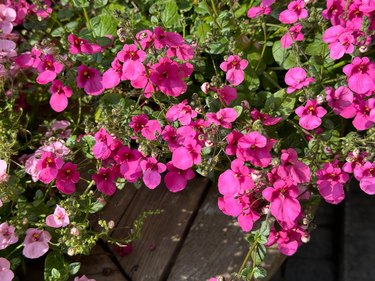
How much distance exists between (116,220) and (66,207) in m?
0.29

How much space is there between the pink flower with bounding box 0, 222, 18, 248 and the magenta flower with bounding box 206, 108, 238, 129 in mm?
474

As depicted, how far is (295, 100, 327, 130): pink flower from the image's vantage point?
126 centimetres

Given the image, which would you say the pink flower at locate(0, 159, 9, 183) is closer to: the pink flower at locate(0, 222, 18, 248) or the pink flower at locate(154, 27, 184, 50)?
the pink flower at locate(0, 222, 18, 248)

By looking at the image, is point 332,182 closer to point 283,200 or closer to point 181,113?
point 283,200

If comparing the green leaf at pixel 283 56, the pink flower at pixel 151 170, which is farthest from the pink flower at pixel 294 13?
the pink flower at pixel 151 170

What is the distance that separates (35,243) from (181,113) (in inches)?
16.1

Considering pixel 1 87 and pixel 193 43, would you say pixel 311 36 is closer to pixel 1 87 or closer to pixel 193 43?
pixel 193 43

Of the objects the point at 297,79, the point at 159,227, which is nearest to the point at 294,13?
the point at 297,79

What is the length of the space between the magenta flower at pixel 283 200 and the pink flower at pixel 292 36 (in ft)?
1.27

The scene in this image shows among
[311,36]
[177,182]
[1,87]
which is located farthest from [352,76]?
[1,87]

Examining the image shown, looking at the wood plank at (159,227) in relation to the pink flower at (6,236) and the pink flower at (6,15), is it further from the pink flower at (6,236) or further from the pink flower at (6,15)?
the pink flower at (6,15)

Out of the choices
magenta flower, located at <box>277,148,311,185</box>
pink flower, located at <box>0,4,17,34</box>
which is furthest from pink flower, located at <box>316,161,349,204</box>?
pink flower, located at <box>0,4,17,34</box>

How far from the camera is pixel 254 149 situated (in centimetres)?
118

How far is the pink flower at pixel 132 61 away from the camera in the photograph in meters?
1.23
